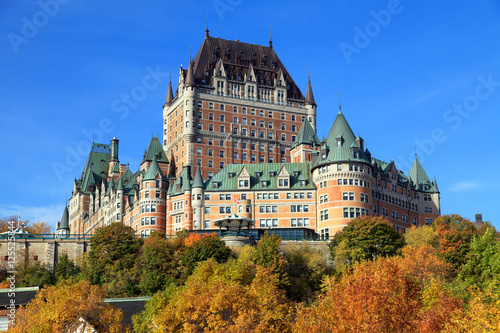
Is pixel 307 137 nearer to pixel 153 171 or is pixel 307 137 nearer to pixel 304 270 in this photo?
pixel 153 171

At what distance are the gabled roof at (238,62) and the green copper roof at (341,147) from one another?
41.3 metres

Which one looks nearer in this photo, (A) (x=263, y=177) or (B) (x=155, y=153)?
(A) (x=263, y=177)

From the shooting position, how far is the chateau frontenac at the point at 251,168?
143000 mm

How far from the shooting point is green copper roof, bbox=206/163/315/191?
484ft

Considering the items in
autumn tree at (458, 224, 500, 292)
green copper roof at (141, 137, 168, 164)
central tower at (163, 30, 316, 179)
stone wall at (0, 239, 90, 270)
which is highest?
central tower at (163, 30, 316, 179)

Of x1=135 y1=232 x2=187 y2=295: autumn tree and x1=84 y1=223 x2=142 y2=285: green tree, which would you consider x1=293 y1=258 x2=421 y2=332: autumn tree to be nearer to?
x1=135 y1=232 x2=187 y2=295: autumn tree

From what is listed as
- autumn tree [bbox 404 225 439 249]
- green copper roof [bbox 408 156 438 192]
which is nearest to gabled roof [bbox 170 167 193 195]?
autumn tree [bbox 404 225 439 249]

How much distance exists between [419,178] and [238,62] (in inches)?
2003

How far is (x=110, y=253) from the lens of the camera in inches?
4889

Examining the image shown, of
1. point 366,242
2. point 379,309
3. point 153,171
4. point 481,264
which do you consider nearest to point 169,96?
point 153,171

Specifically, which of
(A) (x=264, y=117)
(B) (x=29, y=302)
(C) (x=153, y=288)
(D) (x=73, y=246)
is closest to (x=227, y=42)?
(A) (x=264, y=117)

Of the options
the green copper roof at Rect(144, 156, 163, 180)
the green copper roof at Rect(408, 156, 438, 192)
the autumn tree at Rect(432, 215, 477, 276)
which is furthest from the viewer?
Result: the green copper roof at Rect(408, 156, 438, 192)

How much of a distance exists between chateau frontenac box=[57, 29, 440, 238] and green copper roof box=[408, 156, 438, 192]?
0.70 feet

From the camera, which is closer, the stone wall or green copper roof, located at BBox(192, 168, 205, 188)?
the stone wall
